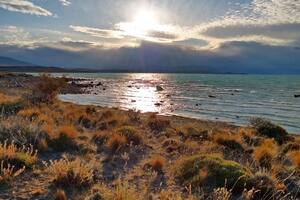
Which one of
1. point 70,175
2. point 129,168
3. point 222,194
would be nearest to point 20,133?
point 129,168

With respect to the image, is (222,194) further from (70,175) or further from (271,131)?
(271,131)

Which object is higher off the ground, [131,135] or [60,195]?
[60,195]

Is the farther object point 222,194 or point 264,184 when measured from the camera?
point 264,184

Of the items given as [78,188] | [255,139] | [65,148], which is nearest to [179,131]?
[255,139]

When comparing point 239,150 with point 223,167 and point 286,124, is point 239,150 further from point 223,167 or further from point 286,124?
point 286,124

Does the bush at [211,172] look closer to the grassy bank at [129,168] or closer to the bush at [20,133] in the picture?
the grassy bank at [129,168]

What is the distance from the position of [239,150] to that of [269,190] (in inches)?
236

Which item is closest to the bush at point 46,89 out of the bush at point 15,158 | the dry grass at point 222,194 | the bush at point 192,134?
the bush at point 192,134

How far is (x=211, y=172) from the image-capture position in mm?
9039

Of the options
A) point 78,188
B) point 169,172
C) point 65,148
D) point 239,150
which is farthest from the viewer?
point 239,150

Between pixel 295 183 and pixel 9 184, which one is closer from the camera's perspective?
pixel 9 184

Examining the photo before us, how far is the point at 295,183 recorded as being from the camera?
9.34 m

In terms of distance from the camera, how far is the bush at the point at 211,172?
8633 mm

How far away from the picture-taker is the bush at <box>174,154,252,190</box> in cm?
863
